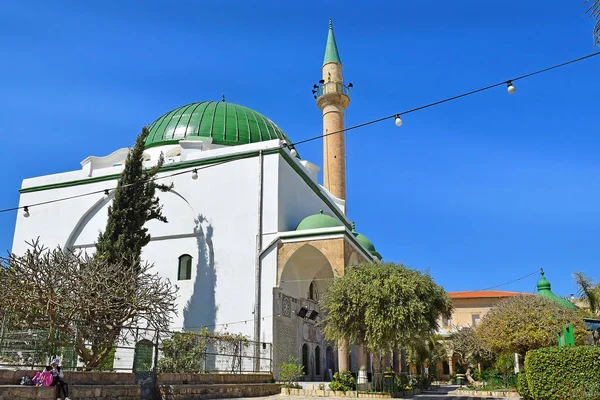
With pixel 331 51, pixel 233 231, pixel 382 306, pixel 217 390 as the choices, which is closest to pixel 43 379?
pixel 217 390

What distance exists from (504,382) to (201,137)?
1512 cm

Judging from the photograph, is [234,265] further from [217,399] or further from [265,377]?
[217,399]

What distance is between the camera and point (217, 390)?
513 inches

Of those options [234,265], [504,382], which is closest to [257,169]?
[234,265]

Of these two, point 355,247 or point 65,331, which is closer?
point 65,331

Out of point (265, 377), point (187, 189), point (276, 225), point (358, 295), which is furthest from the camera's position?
point (187, 189)

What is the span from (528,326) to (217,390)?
9.13 meters

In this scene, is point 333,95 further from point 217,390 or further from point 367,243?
point 217,390

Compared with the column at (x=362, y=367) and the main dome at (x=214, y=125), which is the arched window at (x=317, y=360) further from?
the main dome at (x=214, y=125)

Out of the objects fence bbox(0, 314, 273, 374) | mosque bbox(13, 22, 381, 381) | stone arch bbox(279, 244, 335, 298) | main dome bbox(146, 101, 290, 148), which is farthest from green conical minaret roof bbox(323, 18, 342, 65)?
fence bbox(0, 314, 273, 374)

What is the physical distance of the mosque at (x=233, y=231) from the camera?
18.1 m

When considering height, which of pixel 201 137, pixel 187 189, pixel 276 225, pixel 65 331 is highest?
pixel 201 137

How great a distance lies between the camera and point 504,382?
18828 mm

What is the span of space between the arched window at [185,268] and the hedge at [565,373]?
1251 centimetres
